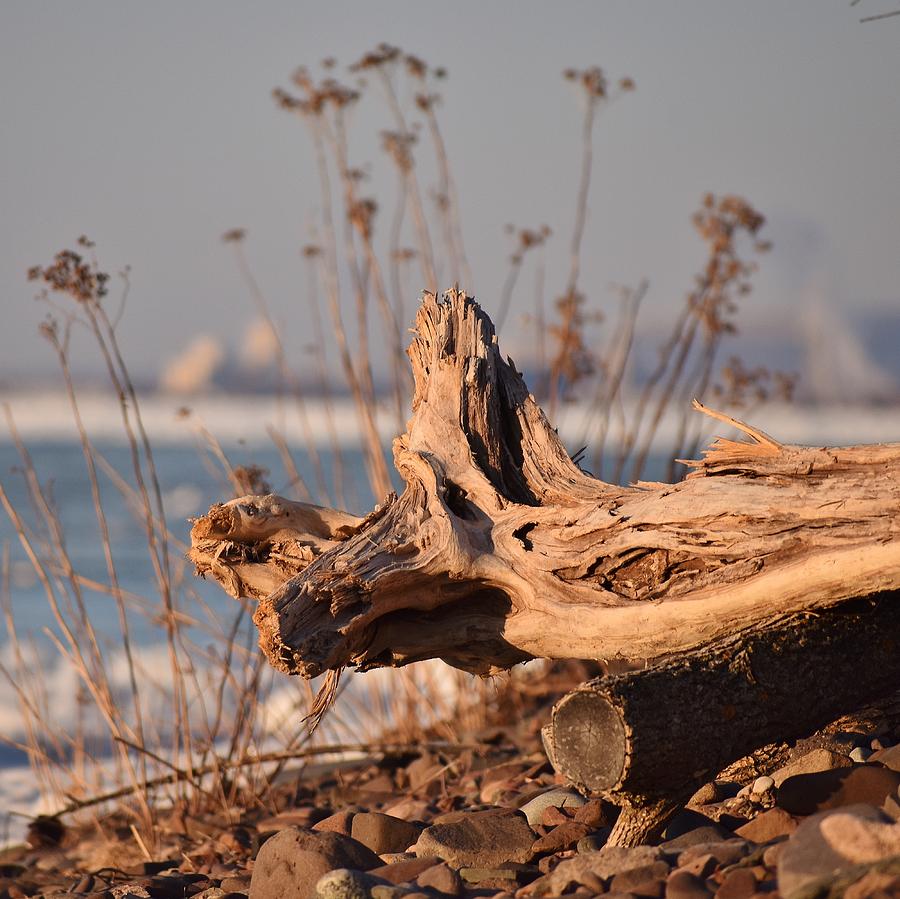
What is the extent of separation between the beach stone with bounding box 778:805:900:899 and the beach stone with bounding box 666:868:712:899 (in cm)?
16

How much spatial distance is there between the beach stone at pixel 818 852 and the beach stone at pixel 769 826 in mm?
404

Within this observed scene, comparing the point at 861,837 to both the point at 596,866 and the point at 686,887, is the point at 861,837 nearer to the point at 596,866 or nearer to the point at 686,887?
the point at 686,887

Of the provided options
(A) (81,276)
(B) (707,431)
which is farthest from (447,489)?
(B) (707,431)

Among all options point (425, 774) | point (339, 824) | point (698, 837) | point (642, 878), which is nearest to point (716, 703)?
point (698, 837)

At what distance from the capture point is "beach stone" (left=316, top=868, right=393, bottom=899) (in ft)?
7.84

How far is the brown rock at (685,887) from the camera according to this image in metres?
2.06

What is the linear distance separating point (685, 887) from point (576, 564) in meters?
0.92

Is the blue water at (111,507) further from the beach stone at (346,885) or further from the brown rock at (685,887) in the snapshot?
the brown rock at (685,887)

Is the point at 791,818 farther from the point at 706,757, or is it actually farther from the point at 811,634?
the point at 811,634

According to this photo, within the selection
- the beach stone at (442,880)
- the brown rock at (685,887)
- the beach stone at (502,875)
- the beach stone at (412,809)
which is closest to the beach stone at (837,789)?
the brown rock at (685,887)

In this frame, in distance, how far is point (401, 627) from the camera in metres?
3.04

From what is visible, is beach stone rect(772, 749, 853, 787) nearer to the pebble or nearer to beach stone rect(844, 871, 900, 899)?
the pebble

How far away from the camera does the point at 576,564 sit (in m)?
2.81

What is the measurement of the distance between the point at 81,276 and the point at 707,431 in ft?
11.0
